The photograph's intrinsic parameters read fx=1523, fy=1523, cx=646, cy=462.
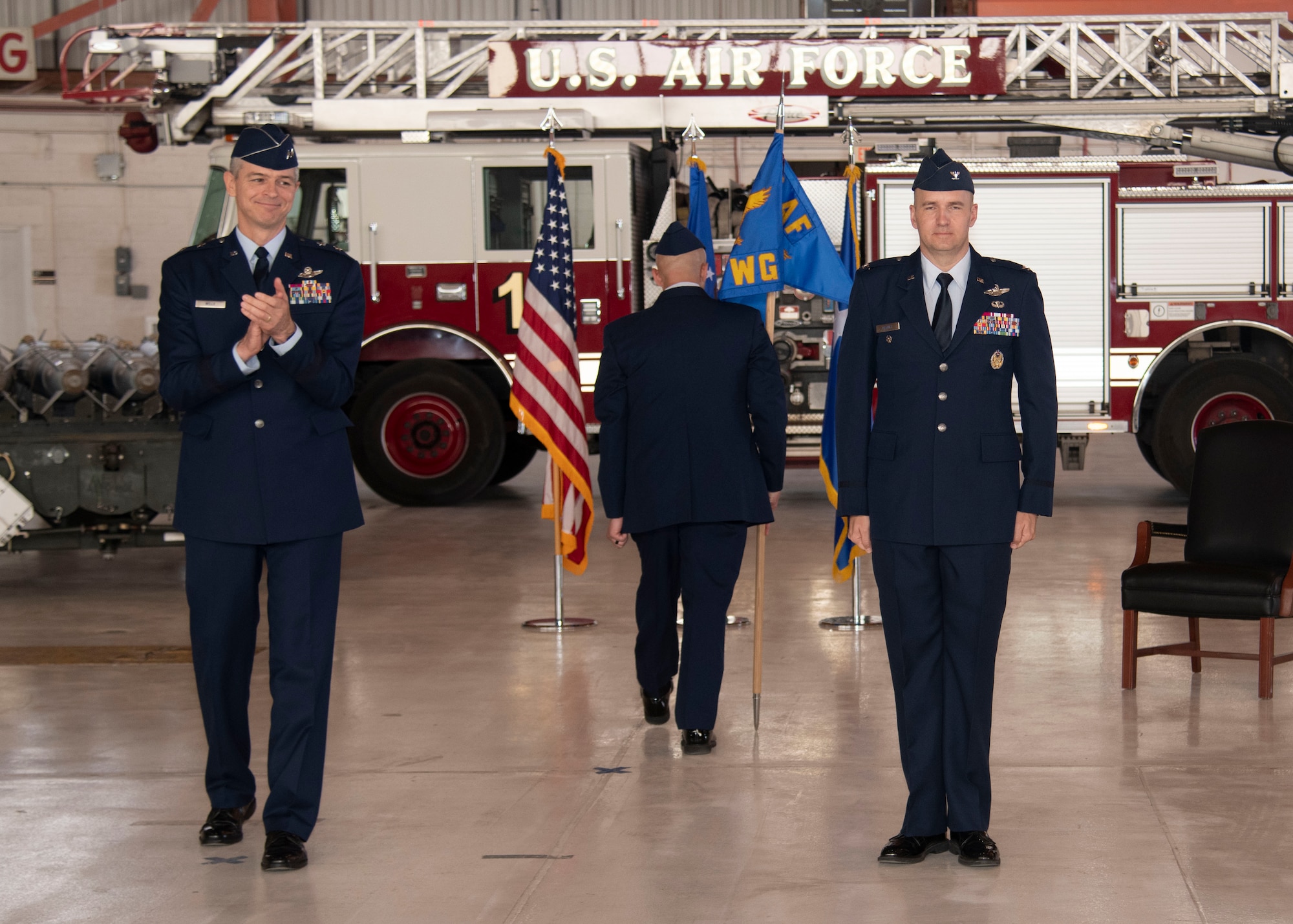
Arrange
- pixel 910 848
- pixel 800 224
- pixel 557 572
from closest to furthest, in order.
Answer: pixel 910 848 < pixel 800 224 < pixel 557 572

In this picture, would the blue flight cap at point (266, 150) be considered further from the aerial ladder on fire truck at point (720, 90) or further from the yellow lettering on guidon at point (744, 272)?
the aerial ladder on fire truck at point (720, 90)

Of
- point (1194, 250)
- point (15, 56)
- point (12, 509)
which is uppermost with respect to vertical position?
point (15, 56)

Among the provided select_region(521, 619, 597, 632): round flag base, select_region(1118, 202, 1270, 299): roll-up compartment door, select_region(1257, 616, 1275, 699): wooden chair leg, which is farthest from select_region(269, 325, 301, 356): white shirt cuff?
select_region(1118, 202, 1270, 299): roll-up compartment door

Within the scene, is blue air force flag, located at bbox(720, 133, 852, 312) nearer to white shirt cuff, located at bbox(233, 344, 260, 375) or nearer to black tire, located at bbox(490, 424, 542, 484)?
white shirt cuff, located at bbox(233, 344, 260, 375)

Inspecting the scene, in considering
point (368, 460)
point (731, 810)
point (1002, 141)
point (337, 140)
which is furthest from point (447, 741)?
point (1002, 141)

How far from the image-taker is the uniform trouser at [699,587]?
5043mm

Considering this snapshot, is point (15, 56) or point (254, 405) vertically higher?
point (15, 56)

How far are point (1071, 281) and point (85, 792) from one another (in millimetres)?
8470

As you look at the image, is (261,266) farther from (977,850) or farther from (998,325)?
(977,850)

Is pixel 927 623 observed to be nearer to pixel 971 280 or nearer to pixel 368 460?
pixel 971 280

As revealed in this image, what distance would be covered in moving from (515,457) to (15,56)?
40.2 feet

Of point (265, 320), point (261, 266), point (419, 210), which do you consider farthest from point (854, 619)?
point (419, 210)

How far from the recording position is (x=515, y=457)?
521 inches

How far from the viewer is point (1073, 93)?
11656 millimetres
